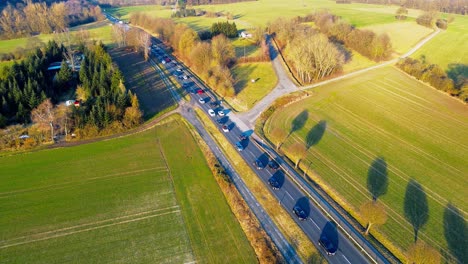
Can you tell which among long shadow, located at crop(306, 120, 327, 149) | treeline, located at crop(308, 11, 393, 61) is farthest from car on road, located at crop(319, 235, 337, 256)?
treeline, located at crop(308, 11, 393, 61)

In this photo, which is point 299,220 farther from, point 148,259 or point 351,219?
point 148,259

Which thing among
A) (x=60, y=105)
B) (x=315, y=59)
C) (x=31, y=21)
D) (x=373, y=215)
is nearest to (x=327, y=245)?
(x=373, y=215)

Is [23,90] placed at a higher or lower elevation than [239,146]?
higher

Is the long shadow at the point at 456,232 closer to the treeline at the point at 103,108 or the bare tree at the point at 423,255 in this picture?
the bare tree at the point at 423,255

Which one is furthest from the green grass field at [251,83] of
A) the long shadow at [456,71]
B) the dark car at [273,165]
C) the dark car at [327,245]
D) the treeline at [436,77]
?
the long shadow at [456,71]

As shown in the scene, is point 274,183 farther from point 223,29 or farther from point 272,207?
point 223,29

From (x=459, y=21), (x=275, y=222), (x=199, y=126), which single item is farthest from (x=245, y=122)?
(x=459, y=21)

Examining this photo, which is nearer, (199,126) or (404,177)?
(404,177)
